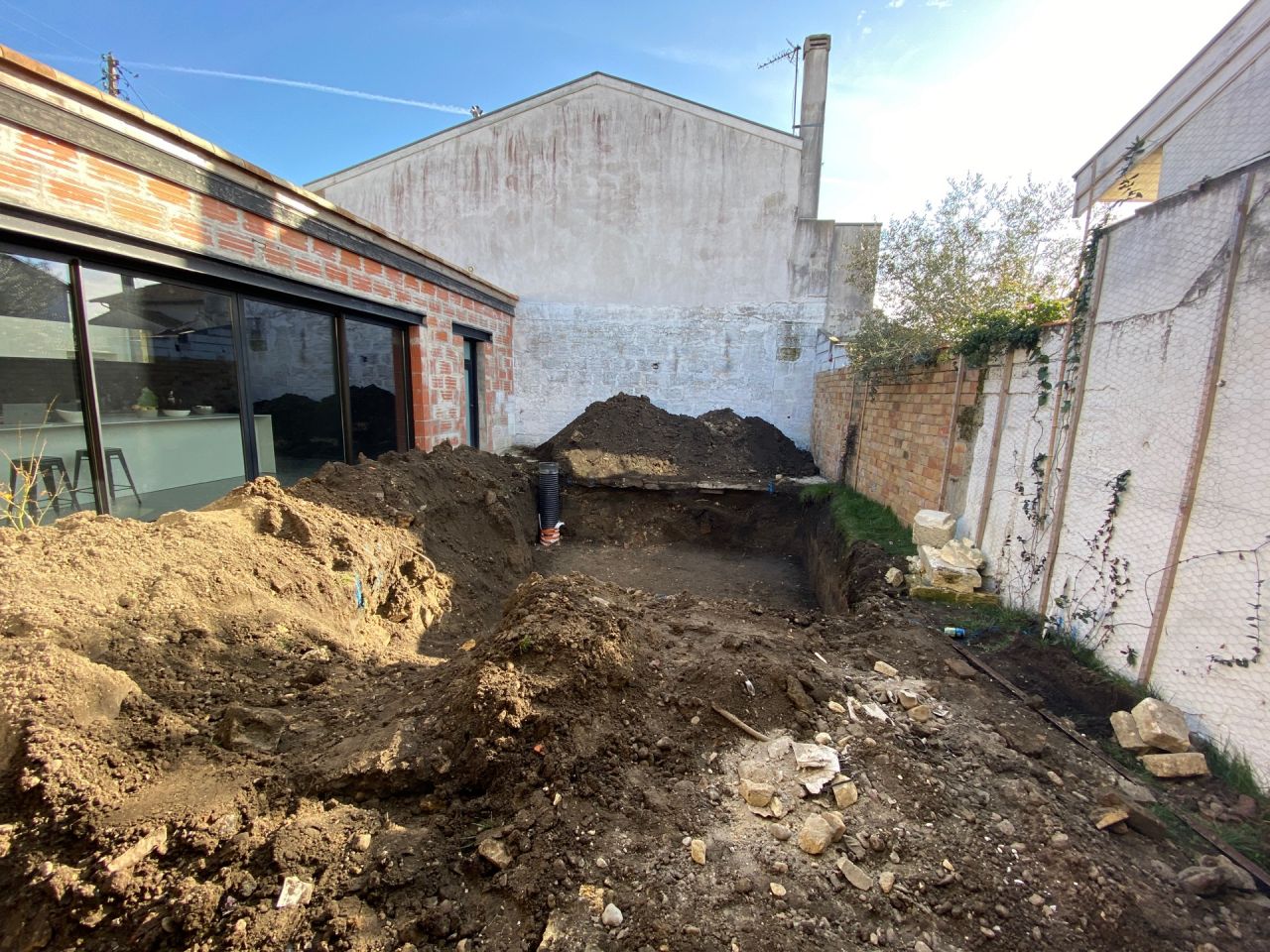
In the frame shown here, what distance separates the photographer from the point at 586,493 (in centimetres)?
848

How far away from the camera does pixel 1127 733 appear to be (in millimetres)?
2438

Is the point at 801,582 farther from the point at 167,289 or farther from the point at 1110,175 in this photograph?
the point at 167,289

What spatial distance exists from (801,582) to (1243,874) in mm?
5194

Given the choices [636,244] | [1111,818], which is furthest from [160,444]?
[636,244]

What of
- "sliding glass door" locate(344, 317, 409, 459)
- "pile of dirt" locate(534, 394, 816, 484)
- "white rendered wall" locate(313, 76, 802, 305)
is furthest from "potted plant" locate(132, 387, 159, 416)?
"white rendered wall" locate(313, 76, 802, 305)

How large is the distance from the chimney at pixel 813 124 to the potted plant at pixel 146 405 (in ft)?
33.9

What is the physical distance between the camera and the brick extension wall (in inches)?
186

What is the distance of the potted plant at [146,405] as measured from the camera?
371cm

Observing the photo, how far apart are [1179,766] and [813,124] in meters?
11.3

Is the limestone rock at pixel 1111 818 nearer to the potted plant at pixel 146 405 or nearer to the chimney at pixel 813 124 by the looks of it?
the potted plant at pixel 146 405

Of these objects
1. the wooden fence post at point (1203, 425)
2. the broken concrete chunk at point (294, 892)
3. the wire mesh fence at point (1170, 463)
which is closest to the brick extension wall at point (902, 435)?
the wire mesh fence at point (1170, 463)

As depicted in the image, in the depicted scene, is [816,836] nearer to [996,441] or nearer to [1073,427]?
[1073,427]

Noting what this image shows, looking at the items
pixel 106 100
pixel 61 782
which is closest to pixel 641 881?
pixel 61 782

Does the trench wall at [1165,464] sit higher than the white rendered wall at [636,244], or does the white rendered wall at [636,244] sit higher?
the white rendered wall at [636,244]
